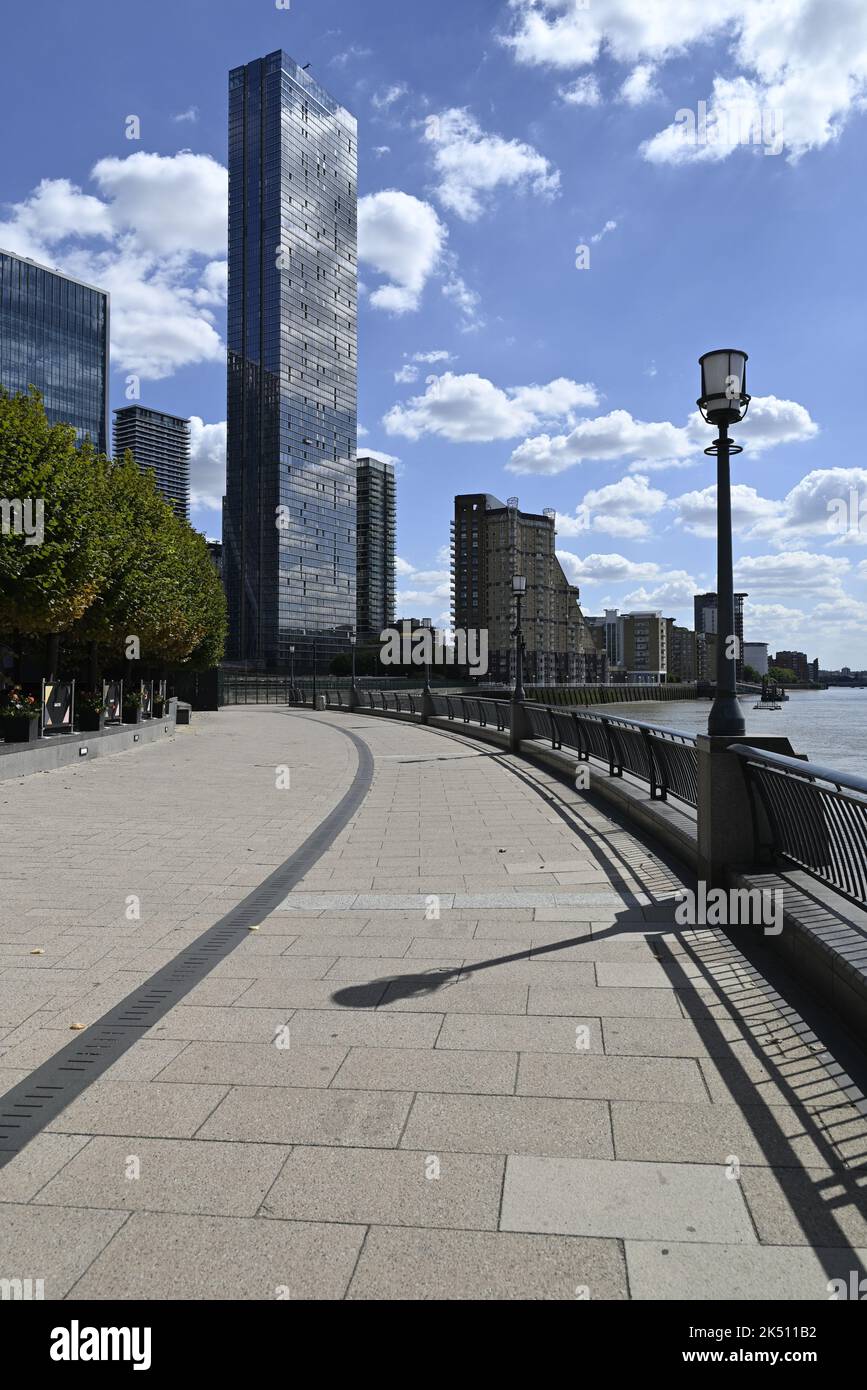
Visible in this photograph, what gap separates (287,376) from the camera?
141 meters

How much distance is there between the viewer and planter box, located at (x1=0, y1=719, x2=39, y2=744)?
16.7m

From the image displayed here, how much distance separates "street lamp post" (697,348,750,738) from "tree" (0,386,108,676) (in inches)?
499

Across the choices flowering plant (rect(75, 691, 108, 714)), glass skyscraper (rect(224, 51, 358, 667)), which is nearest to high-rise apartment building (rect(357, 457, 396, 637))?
glass skyscraper (rect(224, 51, 358, 667))

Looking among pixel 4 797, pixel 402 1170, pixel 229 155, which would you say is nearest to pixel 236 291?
pixel 229 155

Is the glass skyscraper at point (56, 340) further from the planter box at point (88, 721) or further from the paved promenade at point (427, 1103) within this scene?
the paved promenade at point (427, 1103)

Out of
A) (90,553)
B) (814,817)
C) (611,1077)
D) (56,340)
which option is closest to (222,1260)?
(611,1077)

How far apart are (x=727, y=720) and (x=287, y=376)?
14632cm

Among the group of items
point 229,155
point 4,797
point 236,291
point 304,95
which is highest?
point 304,95

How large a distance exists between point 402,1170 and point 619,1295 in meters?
0.85

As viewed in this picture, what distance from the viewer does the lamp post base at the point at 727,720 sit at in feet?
21.5
